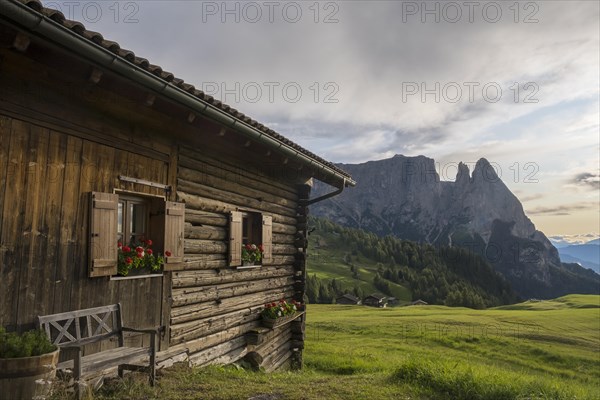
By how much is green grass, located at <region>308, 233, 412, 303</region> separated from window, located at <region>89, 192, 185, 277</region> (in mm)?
90106

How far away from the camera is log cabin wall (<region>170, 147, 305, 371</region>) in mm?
7379

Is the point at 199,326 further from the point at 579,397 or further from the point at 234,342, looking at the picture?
the point at 579,397

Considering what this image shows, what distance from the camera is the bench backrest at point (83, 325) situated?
4.98 metres

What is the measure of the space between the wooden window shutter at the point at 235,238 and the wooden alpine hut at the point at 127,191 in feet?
0.09

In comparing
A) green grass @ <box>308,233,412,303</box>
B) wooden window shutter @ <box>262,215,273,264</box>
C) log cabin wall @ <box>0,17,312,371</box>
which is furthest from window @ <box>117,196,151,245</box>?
green grass @ <box>308,233,412,303</box>

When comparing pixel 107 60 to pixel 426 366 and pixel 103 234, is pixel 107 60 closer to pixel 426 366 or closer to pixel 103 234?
pixel 103 234

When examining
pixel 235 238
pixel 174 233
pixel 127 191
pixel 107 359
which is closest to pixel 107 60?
pixel 127 191

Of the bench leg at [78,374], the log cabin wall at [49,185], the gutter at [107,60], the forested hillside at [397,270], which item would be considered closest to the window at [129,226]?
the log cabin wall at [49,185]

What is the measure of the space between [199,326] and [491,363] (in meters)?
12.9

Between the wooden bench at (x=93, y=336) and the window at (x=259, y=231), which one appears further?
the window at (x=259, y=231)

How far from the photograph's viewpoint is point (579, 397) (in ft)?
23.6

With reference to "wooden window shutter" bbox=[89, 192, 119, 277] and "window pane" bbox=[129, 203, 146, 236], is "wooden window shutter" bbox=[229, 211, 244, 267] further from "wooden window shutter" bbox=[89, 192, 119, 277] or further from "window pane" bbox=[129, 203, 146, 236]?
"wooden window shutter" bbox=[89, 192, 119, 277]

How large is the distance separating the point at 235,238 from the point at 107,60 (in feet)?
15.0

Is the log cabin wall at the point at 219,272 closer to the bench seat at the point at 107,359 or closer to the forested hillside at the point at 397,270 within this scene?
the bench seat at the point at 107,359
